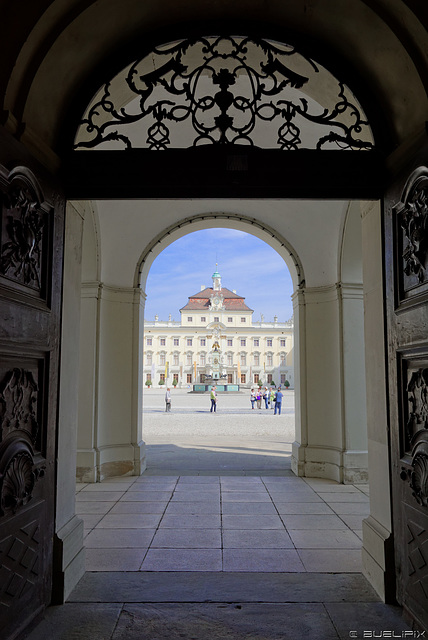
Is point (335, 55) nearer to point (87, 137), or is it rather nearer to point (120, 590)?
point (87, 137)

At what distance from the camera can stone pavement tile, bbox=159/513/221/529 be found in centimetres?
530

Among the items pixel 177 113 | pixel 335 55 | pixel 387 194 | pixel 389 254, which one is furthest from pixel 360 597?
pixel 177 113

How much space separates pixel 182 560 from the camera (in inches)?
167

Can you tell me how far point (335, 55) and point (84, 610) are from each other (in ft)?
14.3

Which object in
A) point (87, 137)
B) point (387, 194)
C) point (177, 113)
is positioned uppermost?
point (177, 113)

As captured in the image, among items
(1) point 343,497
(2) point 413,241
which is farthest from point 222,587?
(1) point 343,497

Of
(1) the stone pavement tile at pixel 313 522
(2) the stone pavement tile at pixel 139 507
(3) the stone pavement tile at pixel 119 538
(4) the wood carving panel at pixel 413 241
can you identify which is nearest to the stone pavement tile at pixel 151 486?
(2) the stone pavement tile at pixel 139 507

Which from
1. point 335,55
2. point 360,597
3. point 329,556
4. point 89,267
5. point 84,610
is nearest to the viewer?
point 84,610

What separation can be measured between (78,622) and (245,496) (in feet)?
12.9

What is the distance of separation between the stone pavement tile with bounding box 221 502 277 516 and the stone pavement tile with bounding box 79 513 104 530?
1.48 metres

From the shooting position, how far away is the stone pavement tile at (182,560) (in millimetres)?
4070

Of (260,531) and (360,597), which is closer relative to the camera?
(360,597)

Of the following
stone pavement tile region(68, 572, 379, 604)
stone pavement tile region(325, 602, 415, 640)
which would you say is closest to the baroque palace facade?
stone pavement tile region(68, 572, 379, 604)

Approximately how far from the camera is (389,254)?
345 cm
